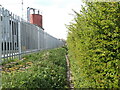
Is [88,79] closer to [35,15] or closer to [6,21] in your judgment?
[6,21]

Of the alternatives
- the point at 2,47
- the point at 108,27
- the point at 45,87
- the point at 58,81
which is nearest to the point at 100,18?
the point at 108,27

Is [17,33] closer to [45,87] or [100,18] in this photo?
[45,87]

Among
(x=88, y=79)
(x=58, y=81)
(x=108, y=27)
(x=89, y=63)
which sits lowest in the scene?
(x=58, y=81)

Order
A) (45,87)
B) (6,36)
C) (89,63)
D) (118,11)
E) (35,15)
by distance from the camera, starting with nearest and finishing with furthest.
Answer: (118,11)
(89,63)
(45,87)
(6,36)
(35,15)

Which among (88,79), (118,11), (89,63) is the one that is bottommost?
(88,79)

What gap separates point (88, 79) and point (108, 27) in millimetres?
1085

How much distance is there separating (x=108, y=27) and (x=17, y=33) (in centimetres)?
674

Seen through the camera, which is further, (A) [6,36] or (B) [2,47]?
(A) [6,36]

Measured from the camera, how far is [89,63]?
131 inches

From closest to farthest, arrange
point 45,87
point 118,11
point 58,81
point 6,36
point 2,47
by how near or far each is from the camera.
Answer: point 118,11, point 45,87, point 58,81, point 2,47, point 6,36

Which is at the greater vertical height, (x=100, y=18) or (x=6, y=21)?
(x=6, y=21)

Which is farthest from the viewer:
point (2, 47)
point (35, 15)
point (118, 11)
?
point (35, 15)

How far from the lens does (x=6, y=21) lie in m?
7.50

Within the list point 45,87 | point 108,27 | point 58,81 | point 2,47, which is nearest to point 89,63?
point 108,27
